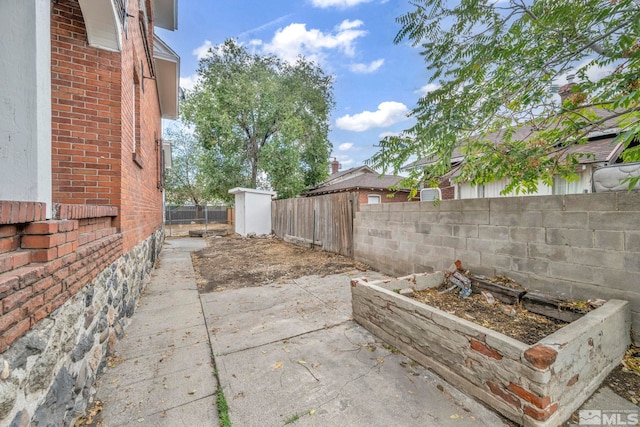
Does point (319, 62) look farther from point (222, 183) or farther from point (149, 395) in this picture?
point (149, 395)

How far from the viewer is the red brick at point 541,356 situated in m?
1.61

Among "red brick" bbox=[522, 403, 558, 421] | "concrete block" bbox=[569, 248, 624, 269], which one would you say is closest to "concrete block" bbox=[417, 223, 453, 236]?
"concrete block" bbox=[569, 248, 624, 269]

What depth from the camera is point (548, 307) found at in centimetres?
269

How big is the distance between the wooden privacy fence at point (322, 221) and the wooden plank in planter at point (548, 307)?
14.1ft

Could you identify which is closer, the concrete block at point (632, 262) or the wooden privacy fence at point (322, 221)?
the concrete block at point (632, 262)

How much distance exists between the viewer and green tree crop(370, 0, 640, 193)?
2.66 m

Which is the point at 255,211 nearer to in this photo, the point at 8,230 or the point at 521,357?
the point at 8,230

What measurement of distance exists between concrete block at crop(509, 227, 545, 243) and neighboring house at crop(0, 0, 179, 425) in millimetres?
4253

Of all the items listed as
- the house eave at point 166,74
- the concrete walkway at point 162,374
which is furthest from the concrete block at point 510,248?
the house eave at point 166,74

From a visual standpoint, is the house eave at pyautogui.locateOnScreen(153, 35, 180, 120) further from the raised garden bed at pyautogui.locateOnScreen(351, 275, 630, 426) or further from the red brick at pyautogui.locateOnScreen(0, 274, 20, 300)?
the raised garden bed at pyautogui.locateOnScreen(351, 275, 630, 426)

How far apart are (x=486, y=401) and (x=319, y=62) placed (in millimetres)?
22481

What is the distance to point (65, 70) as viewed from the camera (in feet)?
8.78

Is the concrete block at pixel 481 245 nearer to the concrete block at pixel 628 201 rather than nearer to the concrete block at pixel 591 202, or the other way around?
the concrete block at pixel 591 202

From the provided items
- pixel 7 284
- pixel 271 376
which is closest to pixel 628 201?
pixel 271 376
